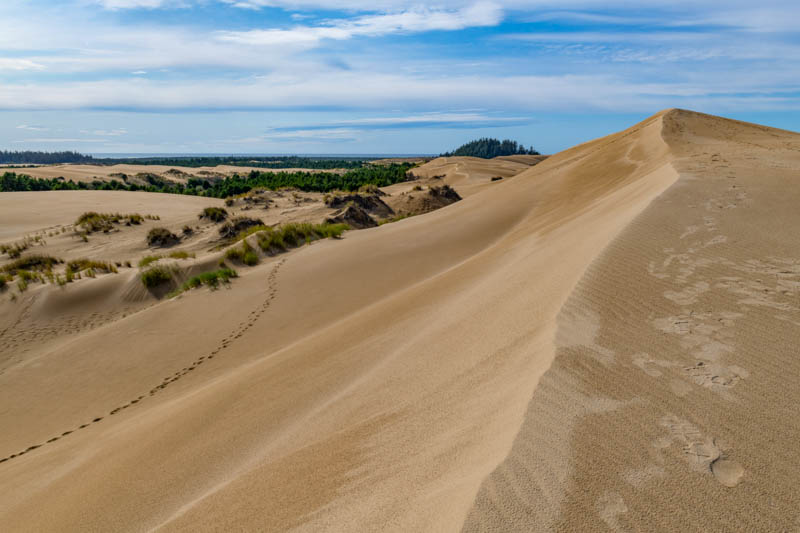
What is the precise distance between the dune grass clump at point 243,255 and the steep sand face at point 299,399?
6.12ft

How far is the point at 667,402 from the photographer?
8.04 feet

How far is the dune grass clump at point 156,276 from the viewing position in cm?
1026

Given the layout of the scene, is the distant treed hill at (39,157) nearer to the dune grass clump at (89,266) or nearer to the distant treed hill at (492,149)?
the distant treed hill at (492,149)

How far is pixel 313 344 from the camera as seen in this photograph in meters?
5.82

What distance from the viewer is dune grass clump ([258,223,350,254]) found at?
12570 millimetres

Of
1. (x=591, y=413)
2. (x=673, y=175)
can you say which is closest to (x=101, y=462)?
(x=591, y=413)

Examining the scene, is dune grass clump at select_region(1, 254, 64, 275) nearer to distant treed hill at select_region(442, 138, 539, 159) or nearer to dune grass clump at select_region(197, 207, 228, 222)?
dune grass clump at select_region(197, 207, 228, 222)

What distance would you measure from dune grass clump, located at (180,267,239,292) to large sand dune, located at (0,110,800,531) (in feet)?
5.04

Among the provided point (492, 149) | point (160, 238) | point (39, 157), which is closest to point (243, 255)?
point (160, 238)

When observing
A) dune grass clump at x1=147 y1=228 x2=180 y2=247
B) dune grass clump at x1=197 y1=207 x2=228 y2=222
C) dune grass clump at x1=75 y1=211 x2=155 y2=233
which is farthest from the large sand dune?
dune grass clump at x1=197 y1=207 x2=228 y2=222

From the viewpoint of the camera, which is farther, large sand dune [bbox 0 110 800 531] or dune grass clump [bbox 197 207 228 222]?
dune grass clump [bbox 197 207 228 222]

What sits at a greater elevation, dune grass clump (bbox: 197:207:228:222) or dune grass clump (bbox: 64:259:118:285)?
dune grass clump (bbox: 197:207:228:222)

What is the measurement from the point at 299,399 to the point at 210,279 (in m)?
6.69

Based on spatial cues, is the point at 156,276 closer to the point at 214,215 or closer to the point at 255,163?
the point at 214,215
